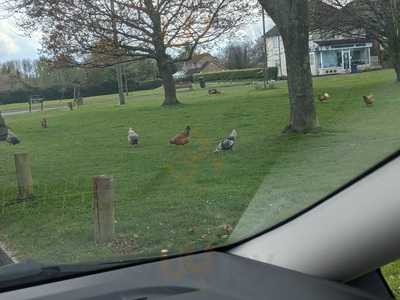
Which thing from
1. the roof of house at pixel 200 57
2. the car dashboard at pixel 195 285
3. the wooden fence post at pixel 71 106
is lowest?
the car dashboard at pixel 195 285

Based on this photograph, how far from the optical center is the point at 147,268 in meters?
2.27

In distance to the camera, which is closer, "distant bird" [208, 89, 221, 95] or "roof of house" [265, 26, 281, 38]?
"roof of house" [265, 26, 281, 38]

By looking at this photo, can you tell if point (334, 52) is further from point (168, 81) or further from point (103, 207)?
point (103, 207)

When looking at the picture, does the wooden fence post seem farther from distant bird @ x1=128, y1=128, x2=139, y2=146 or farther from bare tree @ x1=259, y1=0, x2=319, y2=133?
bare tree @ x1=259, y1=0, x2=319, y2=133

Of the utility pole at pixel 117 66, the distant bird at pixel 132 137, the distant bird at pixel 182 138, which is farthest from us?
the distant bird at pixel 182 138

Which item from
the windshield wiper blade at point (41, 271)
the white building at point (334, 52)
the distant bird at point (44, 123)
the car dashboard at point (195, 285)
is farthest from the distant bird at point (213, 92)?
the windshield wiper blade at point (41, 271)

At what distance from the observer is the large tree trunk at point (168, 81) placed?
11.8 feet

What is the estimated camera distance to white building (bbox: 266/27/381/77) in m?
3.25

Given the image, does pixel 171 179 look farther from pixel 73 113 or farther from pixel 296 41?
pixel 296 41

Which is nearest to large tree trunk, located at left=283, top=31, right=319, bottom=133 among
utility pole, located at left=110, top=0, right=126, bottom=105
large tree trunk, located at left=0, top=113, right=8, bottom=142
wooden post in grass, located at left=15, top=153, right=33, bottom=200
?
utility pole, located at left=110, top=0, right=126, bottom=105

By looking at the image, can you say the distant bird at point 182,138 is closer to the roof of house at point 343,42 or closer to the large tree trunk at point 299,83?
the large tree trunk at point 299,83

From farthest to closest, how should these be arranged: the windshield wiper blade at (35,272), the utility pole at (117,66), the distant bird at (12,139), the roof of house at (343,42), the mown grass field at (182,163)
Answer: the utility pole at (117,66)
the distant bird at (12,139)
the roof of house at (343,42)
the mown grass field at (182,163)
the windshield wiper blade at (35,272)

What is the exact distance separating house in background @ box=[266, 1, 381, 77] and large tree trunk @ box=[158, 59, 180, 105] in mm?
660

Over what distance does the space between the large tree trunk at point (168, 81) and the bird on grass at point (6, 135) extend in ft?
3.05
